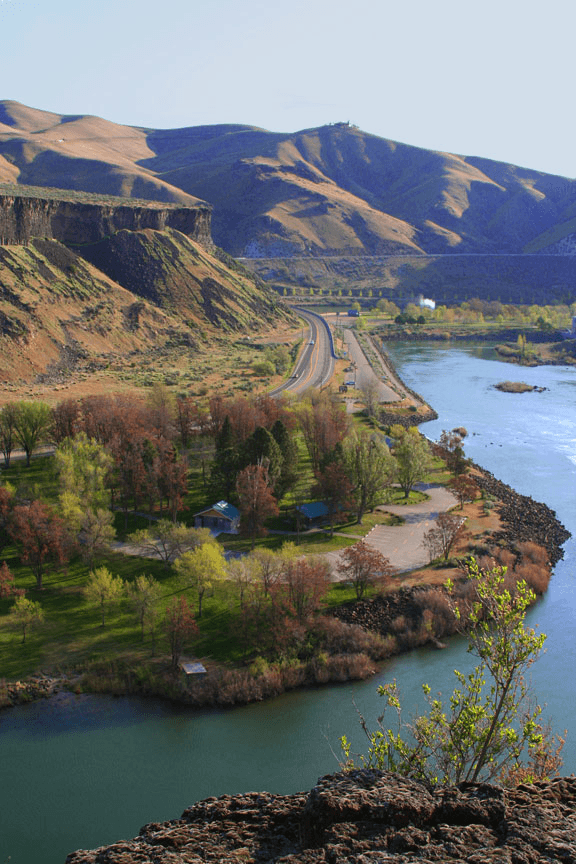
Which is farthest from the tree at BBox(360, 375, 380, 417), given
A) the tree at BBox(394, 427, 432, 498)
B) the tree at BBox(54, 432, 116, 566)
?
the tree at BBox(54, 432, 116, 566)

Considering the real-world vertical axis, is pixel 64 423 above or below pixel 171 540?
above

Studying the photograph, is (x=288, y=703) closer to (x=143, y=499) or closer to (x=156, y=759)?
(x=156, y=759)

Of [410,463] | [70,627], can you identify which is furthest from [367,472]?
[70,627]

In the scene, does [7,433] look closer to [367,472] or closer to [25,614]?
[25,614]

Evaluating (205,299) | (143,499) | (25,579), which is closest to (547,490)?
(143,499)

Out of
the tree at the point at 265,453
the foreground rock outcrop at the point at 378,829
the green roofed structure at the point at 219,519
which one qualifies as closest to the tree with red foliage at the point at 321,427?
the tree at the point at 265,453

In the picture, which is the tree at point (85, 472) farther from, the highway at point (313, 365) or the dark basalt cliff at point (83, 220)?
the dark basalt cliff at point (83, 220)

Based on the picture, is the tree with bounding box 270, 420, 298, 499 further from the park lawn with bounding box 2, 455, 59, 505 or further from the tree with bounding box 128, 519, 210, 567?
the park lawn with bounding box 2, 455, 59, 505
